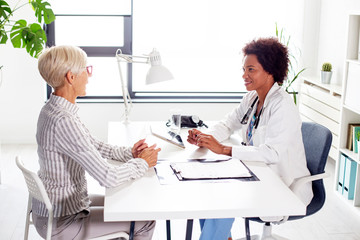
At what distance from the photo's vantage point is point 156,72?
9.59 feet

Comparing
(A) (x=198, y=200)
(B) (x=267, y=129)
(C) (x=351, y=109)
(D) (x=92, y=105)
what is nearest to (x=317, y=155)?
(B) (x=267, y=129)

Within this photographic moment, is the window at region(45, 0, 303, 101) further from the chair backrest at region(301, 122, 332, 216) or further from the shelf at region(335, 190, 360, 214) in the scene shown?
the chair backrest at region(301, 122, 332, 216)

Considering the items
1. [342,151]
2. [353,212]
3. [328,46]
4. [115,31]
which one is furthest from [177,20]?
[353,212]

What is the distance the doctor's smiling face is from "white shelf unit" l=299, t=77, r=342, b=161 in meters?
1.41

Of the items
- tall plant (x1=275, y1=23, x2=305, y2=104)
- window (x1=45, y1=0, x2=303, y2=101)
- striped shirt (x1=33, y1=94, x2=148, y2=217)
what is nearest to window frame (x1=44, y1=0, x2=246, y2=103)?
window (x1=45, y1=0, x2=303, y2=101)

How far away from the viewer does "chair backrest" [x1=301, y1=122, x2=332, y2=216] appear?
2.62 metres

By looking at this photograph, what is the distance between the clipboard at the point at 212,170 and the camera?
2258 mm

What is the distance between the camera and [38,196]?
2.16 metres

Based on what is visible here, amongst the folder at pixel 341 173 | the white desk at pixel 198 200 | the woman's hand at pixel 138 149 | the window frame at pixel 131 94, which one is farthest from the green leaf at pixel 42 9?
the folder at pixel 341 173

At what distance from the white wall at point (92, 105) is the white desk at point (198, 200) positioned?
116 inches

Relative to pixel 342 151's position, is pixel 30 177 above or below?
above

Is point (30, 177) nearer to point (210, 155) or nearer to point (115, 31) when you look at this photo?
point (210, 155)

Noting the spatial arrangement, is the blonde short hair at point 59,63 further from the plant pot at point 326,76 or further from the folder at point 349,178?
the plant pot at point 326,76

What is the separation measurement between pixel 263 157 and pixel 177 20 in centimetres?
307
